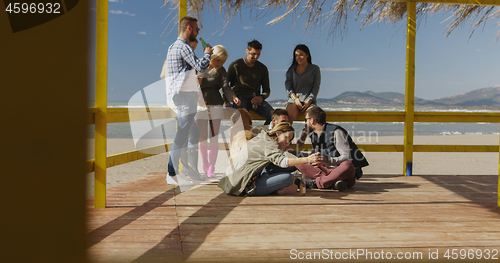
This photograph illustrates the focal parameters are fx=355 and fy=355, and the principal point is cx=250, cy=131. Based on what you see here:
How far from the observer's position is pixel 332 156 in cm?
364

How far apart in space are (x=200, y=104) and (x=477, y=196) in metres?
2.87

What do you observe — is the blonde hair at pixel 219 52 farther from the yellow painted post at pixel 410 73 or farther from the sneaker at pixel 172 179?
the yellow painted post at pixel 410 73

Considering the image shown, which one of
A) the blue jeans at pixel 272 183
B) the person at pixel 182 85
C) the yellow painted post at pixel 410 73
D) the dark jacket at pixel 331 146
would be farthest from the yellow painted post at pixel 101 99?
the yellow painted post at pixel 410 73

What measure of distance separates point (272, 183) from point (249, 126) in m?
0.92

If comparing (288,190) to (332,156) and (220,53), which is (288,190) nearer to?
(332,156)

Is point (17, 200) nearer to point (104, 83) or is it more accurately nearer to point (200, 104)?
point (104, 83)

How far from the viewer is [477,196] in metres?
3.27

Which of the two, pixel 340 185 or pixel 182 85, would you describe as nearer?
pixel 340 185

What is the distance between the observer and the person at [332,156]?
3.49 metres

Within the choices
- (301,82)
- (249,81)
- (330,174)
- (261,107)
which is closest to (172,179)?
(261,107)

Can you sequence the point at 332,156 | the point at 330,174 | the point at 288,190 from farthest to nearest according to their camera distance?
the point at 332,156
the point at 330,174
the point at 288,190

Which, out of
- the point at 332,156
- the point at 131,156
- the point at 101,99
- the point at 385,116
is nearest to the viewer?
the point at 101,99

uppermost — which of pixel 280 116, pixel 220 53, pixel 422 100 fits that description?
pixel 422 100

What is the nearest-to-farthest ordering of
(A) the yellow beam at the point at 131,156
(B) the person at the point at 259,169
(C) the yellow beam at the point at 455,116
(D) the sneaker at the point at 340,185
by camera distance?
(A) the yellow beam at the point at 131,156 → (B) the person at the point at 259,169 → (D) the sneaker at the point at 340,185 → (C) the yellow beam at the point at 455,116
